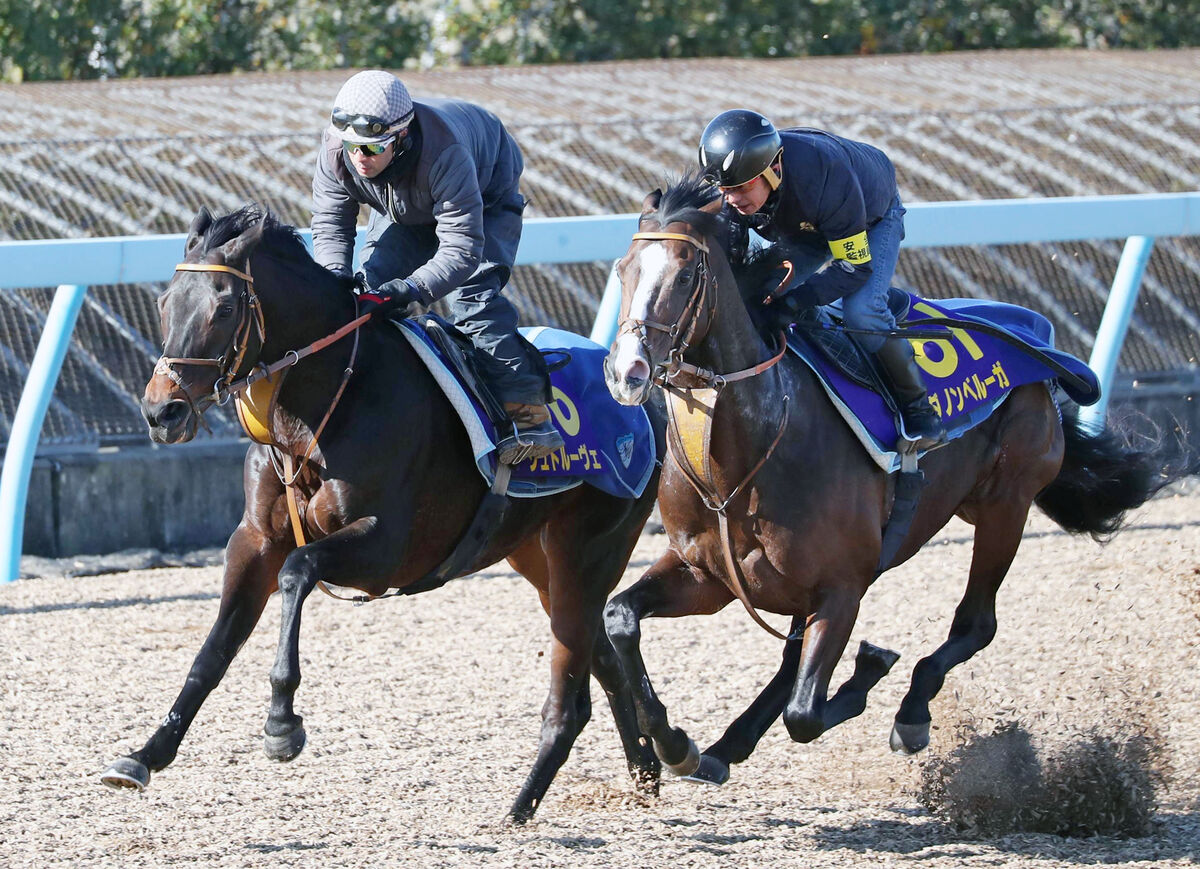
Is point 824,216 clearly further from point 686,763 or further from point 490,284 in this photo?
point 686,763

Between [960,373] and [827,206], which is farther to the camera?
[960,373]

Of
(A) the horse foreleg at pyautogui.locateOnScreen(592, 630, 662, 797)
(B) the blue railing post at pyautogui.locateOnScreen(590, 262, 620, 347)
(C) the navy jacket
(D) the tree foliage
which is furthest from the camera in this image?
(D) the tree foliage

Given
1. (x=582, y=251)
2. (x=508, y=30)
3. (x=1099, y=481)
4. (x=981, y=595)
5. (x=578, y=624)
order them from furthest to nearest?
(x=508, y=30), (x=582, y=251), (x=1099, y=481), (x=981, y=595), (x=578, y=624)

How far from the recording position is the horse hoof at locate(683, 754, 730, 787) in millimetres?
4957

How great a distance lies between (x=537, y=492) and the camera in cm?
550

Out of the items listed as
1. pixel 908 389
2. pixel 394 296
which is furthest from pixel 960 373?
pixel 394 296

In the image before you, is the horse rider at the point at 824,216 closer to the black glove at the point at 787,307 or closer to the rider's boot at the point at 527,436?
the black glove at the point at 787,307

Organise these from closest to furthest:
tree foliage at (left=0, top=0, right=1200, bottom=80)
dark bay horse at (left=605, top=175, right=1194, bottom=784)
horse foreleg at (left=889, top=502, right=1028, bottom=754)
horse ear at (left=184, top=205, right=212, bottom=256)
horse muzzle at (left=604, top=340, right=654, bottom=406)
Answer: horse muzzle at (left=604, top=340, right=654, bottom=406), dark bay horse at (left=605, top=175, right=1194, bottom=784), horse ear at (left=184, top=205, right=212, bottom=256), horse foreleg at (left=889, top=502, right=1028, bottom=754), tree foliage at (left=0, top=0, right=1200, bottom=80)

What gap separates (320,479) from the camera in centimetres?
491

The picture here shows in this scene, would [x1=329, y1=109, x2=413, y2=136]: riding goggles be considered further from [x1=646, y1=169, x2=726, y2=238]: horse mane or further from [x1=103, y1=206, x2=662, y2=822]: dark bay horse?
[x1=646, y1=169, x2=726, y2=238]: horse mane

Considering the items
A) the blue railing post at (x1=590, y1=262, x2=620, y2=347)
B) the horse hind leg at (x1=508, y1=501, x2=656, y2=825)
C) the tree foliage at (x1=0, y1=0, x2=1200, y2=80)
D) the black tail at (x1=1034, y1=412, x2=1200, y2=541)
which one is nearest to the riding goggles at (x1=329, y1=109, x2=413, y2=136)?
the horse hind leg at (x1=508, y1=501, x2=656, y2=825)

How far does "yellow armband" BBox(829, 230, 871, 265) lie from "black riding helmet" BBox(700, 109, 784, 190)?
0.42m

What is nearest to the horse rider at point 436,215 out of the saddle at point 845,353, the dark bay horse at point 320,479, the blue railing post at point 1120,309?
the dark bay horse at point 320,479

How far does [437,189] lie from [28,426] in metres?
3.89
